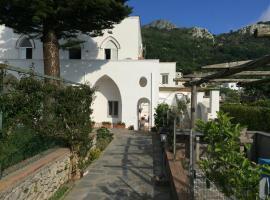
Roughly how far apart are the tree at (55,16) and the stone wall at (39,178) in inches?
404

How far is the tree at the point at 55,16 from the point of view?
709 inches

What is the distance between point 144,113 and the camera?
1214 inches

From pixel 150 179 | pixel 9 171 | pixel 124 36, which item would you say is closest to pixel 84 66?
pixel 124 36

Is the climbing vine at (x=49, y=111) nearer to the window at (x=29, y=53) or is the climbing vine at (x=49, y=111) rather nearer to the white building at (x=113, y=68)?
the white building at (x=113, y=68)

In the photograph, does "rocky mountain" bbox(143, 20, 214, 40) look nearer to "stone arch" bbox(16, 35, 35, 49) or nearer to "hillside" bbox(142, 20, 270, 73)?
"hillside" bbox(142, 20, 270, 73)

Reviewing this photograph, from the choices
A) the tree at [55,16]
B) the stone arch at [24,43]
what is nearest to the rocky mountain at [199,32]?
the stone arch at [24,43]

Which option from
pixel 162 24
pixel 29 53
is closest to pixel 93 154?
pixel 29 53

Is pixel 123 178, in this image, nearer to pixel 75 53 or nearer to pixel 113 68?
pixel 113 68

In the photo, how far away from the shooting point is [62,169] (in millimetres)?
9016

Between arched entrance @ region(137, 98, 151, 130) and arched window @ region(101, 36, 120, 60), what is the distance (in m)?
4.20

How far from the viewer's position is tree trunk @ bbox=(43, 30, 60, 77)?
19.8 meters

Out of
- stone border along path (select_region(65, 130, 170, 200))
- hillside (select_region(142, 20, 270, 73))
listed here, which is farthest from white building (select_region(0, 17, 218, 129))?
hillside (select_region(142, 20, 270, 73))

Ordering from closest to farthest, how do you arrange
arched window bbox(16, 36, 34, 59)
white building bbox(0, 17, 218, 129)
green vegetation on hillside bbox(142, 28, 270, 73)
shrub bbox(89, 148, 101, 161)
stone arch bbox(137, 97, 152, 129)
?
shrub bbox(89, 148, 101, 161) < white building bbox(0, 17, 218, 129) < stone arch bbox(137, 97, 152, 129) < arched window bbox(16, 36, 34, 59) < green vegetation on hillside bbox(142, 28, 270, 73)

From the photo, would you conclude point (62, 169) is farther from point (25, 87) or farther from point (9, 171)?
point (9, 171)
